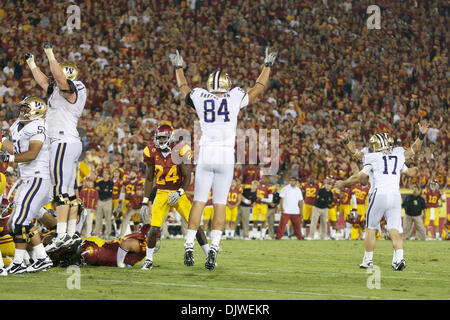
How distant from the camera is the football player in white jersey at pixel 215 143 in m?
10.2

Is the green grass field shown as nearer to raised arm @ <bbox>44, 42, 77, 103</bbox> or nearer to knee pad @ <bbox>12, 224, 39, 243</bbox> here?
knee pad @ <bbox>12, 224, 39, 243</bbox>

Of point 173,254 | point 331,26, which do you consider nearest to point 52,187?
point 173,254

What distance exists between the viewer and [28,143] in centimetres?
988

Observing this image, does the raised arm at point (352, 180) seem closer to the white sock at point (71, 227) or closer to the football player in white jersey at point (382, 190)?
the football player in white jersey at point (382, 190)

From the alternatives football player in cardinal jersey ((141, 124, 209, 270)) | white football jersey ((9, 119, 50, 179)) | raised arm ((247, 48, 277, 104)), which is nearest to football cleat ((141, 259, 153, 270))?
football player in cardinal jersey ((141, 124, 209, 270))

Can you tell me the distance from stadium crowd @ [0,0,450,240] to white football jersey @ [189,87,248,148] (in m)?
12.7

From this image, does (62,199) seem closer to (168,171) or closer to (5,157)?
(5,157)

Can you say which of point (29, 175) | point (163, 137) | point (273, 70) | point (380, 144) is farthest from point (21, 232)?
point (273, 70)

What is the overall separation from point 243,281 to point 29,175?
2969 mm

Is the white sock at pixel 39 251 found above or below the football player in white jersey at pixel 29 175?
below

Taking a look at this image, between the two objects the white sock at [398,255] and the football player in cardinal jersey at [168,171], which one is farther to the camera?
the white sock at [398,255]

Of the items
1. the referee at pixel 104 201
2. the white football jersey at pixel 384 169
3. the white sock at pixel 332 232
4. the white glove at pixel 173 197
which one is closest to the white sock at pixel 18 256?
the white glove at pixel 173 197

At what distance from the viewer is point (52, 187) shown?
10.6m

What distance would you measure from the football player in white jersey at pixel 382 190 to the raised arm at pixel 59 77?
166 inches
